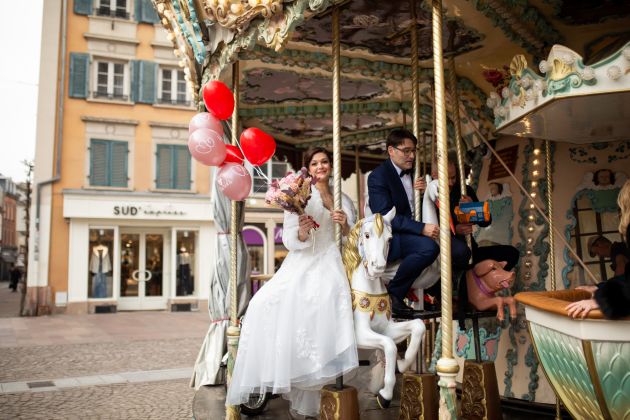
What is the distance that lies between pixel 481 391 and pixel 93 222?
16979 millimetres

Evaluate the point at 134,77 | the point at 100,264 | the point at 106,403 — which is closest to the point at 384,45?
the point at 106,403

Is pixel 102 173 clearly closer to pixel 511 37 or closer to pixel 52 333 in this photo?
pixel 52 333

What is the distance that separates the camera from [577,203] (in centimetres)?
553

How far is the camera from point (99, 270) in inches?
746

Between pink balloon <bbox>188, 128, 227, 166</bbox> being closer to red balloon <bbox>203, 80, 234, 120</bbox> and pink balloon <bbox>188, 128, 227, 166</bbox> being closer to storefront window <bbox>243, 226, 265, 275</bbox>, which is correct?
red balloon <bbox>203, 80, 234, 120</bbox>

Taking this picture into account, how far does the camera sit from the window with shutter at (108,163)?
1905cm

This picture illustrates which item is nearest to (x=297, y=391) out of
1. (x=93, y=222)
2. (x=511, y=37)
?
(x=511, y=37)

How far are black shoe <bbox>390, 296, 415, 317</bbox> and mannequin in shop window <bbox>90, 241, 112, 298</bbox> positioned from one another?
16.5 m

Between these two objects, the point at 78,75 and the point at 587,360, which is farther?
the point at 78,75

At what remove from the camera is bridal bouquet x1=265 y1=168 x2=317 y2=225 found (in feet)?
13.7

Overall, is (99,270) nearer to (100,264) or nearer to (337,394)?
(100,264)

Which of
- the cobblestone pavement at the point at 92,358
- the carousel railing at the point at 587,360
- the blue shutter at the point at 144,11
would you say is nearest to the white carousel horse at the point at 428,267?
the carousel railing at the point at 587,360

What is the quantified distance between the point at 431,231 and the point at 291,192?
106cm

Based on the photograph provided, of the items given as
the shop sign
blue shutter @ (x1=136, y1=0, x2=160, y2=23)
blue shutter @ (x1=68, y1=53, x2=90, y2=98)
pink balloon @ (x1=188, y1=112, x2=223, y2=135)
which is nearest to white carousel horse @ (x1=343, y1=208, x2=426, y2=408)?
pink balloon @ (x1=188, y1=112, x2=223, y2=135)
